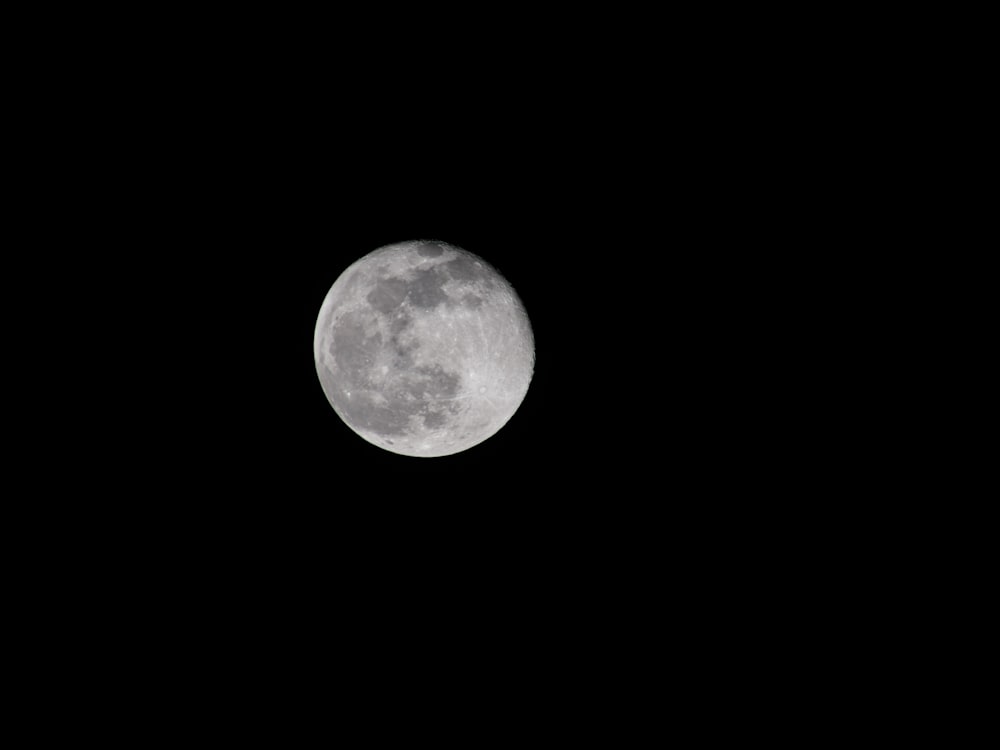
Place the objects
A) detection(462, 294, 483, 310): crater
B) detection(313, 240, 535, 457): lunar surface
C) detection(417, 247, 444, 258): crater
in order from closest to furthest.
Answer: detection(313, 240, 535, 457): lunar surface, detection(462, 294, 483, 310): crater, detection(417, 247, 444, 258): crater

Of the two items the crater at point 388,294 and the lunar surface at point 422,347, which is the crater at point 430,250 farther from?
the crater at point 388,294

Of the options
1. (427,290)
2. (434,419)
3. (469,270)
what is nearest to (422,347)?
(427,290)

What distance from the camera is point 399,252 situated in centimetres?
441

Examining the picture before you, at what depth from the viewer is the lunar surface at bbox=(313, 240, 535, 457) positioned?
13.5ft

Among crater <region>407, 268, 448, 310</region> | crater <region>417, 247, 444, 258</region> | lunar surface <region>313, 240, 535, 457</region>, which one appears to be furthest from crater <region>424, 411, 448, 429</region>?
crater <region>417, 247, 444, 258</region>

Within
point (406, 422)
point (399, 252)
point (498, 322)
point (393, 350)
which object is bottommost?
point (406, 422)

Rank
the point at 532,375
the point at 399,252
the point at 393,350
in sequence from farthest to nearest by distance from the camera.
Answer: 1. the point at 532,375
2. the point at 399,252
3. the point at 393,350

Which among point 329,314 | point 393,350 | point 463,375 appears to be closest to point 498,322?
point 463,375

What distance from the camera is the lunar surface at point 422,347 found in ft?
13.5

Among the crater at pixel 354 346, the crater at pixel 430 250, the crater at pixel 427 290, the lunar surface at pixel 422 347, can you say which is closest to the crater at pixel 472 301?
the lunar surface at pixel 422 347

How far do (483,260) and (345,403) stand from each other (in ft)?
4.58

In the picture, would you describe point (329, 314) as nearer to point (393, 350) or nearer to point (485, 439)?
point (393, 350)

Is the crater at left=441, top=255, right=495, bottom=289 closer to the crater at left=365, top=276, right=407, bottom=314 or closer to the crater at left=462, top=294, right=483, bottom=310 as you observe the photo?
the crater at left=462, top=294, right=483, bottom=310

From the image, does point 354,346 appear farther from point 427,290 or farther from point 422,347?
point 427,290
